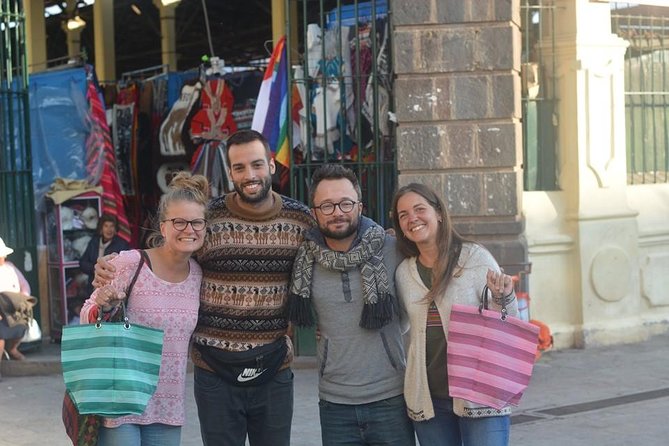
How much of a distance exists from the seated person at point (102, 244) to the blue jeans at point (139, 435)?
6495 millimetres

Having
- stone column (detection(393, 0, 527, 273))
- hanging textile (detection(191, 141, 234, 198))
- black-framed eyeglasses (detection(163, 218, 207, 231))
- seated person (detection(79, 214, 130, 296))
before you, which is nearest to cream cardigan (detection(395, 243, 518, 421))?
black-framed eyeglasses (detection(163, 218, 207, 231))

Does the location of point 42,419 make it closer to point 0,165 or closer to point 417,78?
point 0,165

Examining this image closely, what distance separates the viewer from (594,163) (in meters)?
10.7

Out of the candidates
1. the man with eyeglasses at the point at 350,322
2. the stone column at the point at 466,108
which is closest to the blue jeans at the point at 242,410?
the man with eyeglasses at the point at 350,322

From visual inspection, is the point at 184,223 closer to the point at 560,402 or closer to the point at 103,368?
the point at 103,368

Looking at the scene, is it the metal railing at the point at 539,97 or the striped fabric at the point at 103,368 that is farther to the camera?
the metal railing at the point at 539,97

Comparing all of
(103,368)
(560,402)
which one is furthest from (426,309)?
(560,402)

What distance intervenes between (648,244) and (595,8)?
2397 mm

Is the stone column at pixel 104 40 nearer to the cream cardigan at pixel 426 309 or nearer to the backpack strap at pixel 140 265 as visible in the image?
the backpack strap at pixel 140 265

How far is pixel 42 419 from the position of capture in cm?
825

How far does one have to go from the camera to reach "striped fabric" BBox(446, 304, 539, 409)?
171 inches

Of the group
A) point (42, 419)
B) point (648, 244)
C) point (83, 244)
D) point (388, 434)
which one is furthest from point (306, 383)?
point (388, 434)

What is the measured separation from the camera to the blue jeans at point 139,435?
4379 millimetres

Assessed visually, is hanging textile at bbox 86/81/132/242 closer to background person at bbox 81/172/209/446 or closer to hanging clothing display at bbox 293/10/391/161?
hanging clothing display at bbox 293/10/391/161
